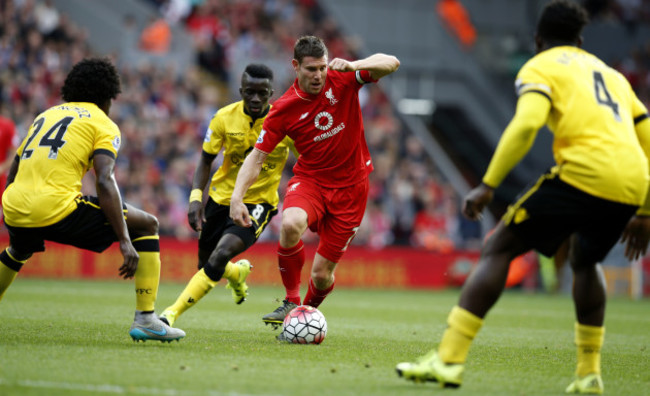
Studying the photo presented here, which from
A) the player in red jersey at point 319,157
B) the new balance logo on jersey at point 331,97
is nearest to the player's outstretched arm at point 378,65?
the player in red jersey at point 319,157

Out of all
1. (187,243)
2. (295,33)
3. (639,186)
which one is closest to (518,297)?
(187,243)

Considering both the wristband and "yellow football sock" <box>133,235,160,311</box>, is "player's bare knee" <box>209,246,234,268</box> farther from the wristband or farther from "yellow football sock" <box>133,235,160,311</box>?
"yellow football sock" <box>133,235,160,311</box>

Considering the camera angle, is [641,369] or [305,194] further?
[305,194]

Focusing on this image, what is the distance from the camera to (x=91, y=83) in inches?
289

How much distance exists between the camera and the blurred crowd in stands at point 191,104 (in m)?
19.9

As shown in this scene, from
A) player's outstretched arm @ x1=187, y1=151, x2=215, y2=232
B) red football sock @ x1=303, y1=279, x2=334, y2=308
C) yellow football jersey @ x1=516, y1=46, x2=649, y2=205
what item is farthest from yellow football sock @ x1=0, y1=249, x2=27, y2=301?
yellow football jersey @ x1=516, y1=46, x2=649, y2=205

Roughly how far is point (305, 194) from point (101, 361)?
286 cm

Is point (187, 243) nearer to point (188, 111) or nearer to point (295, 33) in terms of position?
point (188, 111)

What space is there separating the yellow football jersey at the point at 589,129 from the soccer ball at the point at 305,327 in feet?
10.4

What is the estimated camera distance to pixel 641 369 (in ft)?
23.7

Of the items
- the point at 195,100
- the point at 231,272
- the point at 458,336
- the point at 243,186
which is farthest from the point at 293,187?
the point at 195,100

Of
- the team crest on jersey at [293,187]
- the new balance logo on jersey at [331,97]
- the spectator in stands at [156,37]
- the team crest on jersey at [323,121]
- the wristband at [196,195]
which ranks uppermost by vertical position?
the spectator in stands at [156,37]

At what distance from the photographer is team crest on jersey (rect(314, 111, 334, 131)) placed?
327 inches

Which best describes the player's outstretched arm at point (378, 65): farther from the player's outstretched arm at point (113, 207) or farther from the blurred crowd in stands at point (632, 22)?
the blurred crowd in stands at point (632, 22)
